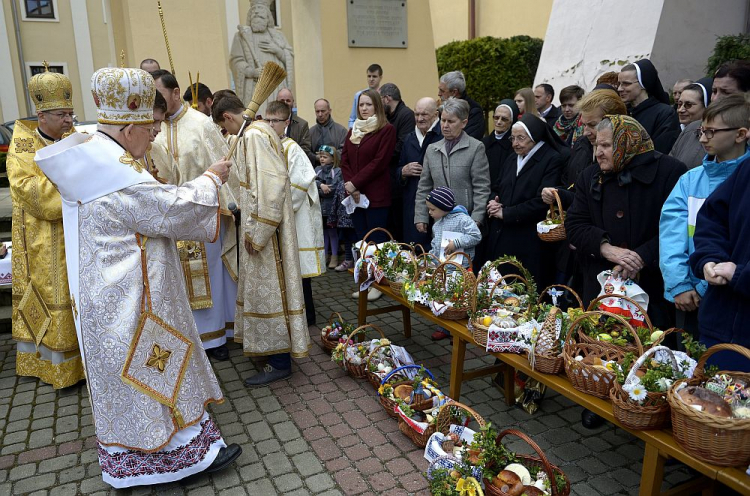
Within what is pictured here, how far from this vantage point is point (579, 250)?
3.63 meters

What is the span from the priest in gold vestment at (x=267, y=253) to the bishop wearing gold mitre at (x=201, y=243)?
418 millimetres

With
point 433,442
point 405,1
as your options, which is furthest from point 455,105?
point 405,1

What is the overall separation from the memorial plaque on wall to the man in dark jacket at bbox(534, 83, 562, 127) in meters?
3.58

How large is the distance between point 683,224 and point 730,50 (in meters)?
6.38

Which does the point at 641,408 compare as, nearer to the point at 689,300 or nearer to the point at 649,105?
the point at 689,300

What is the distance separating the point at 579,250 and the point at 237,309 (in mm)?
2464

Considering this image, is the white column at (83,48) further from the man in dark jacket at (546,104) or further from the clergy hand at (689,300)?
the clergy hand at (689,300)

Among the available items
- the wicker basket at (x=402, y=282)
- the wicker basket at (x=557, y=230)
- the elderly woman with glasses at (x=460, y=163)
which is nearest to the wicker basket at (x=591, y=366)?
the wicker basket at (x=557, y=230)

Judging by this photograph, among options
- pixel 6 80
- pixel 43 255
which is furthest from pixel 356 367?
pixel 6 80

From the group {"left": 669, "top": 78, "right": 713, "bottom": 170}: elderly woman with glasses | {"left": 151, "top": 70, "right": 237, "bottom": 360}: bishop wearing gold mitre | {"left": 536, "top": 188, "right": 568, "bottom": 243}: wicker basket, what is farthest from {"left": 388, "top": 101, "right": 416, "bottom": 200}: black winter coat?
{"left": 669, "top": 78, "right": 713, "bottom": 170}: elderly woman with glasses

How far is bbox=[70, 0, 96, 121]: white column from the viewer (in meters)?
23.2

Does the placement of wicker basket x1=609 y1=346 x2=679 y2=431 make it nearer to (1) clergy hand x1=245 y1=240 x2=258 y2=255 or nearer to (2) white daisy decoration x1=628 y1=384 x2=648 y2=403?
(2) white daisy decoration x1=628 y1=384 x2=648 y2=403

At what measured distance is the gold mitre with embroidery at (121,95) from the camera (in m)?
2.77

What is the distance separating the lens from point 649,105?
468 centimetres
